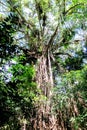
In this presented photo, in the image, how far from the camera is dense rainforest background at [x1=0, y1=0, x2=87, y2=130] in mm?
3712

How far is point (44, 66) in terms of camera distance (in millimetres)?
7988

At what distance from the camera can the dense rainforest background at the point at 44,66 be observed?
3.71 m

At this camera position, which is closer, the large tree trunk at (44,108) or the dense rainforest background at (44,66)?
the dense rainforest background at (44,66)

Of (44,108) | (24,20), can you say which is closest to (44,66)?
(44,108)

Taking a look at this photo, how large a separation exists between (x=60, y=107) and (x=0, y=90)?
126 inches

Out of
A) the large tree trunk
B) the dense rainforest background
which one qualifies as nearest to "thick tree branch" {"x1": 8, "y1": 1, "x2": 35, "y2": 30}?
the dense rainforest background

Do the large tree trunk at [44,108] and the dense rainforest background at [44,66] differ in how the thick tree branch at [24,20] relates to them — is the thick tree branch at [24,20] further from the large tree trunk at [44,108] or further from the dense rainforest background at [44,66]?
the large tree trunk at [44,108]

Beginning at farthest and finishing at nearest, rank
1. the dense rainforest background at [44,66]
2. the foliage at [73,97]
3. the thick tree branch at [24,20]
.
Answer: the thick tree branch at [24,20] < the foliage at [73,97] < the dense rainforest background at [44,66]

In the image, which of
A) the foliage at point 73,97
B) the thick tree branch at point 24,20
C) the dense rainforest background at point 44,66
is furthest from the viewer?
the thick tree branch at point 24,20

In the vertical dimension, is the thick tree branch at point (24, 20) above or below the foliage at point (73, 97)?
above

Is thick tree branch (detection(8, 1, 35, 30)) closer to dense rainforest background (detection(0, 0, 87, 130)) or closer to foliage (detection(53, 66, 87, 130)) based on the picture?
dense rainforest background (detection(0, 0, 87, 130))

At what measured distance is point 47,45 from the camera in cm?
865

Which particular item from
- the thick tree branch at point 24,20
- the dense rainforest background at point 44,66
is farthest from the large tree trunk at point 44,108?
the thick tree branch at point 24,20

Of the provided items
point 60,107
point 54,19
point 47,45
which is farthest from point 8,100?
point 54,19
